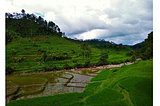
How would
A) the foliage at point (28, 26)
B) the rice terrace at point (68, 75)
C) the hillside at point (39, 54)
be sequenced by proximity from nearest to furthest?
1. the rice terrace at point (68, 75)
2. the hillside at point (39, 54)
3. the foliage at point (28, 26)

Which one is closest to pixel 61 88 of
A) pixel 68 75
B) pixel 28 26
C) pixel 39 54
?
pixel 68 75

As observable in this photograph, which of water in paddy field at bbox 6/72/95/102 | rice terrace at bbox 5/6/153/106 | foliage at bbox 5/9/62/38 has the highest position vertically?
foliage at bbox 5/9/62/38

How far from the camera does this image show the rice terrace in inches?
435

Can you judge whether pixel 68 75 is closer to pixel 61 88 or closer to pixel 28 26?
pixel 61 88

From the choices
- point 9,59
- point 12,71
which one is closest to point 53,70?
point 12,71

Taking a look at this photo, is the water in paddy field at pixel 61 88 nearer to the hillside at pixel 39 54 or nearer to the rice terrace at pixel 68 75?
the rice terrace at pixel 68 75

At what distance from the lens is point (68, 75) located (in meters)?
30.3

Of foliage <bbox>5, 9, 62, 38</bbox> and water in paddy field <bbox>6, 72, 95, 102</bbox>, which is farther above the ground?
foliage <bbox>5, 9, 62, 38</bbox>

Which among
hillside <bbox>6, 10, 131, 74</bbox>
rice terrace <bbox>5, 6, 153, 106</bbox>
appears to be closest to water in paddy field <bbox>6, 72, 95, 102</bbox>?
rice terrace <bbox>5, 6, 153, 106</bbox>

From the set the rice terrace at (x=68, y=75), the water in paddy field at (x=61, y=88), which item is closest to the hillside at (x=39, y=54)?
the rice terrace at (x=68, y=75)

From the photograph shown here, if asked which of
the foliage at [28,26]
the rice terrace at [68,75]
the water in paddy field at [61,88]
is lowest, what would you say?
the water in paddy field at [61,88]

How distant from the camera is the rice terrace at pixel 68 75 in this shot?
11039mm

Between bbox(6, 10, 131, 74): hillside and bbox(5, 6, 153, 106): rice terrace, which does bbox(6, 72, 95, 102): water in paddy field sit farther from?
bbox(6, 10, 131, 74): hillside

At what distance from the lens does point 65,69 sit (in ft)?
126
